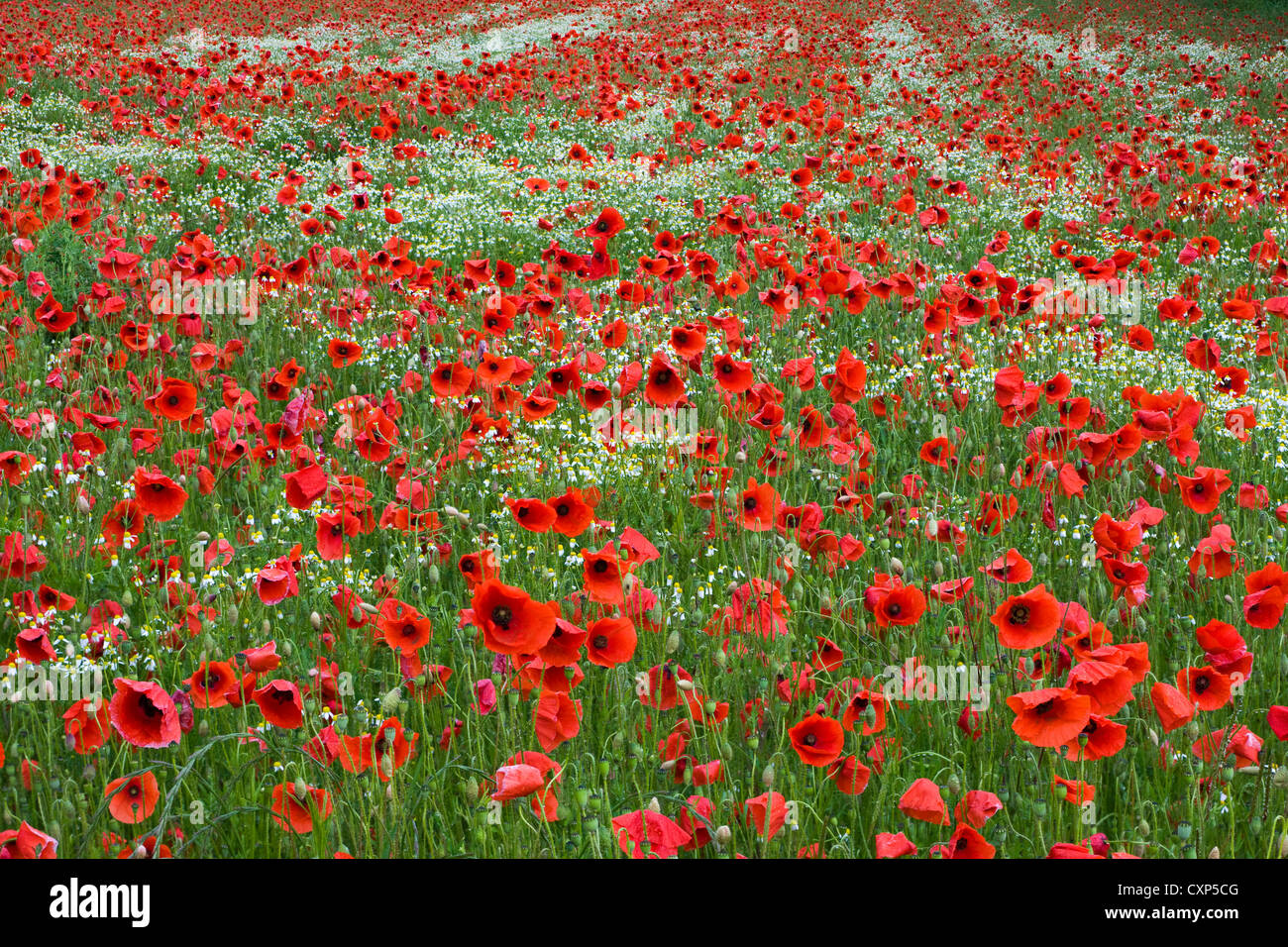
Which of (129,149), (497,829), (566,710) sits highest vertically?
(129,149)

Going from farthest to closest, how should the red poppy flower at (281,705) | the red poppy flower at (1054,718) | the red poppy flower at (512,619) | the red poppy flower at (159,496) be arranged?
the red poppy flower at (159,496) < the red poppy flower at (281,705) < the red poppy flower at (512,619) < the red poppy flower at (1054,718)

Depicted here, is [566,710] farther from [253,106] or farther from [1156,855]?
[253,106]

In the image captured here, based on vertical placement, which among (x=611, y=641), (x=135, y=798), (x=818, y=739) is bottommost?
(x=135, y=798)

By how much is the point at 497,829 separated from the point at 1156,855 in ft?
4.34

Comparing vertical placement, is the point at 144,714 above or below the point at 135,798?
above

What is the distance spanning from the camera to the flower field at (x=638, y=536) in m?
2.08

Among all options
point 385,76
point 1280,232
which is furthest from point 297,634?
point 385,76

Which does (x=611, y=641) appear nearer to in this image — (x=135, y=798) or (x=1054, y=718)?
(x=1054, y=718)

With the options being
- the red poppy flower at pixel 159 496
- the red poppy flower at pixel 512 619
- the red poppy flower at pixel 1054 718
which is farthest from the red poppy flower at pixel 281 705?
the red poppy flower at pixel 1054 718

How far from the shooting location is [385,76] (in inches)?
546

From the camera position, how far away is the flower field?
208cm

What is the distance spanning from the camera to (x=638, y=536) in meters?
2.48

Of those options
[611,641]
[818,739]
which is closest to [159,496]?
[611,641]

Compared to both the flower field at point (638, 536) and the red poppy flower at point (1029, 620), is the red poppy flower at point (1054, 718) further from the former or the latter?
the red poppy flower at point (1029, 620)
